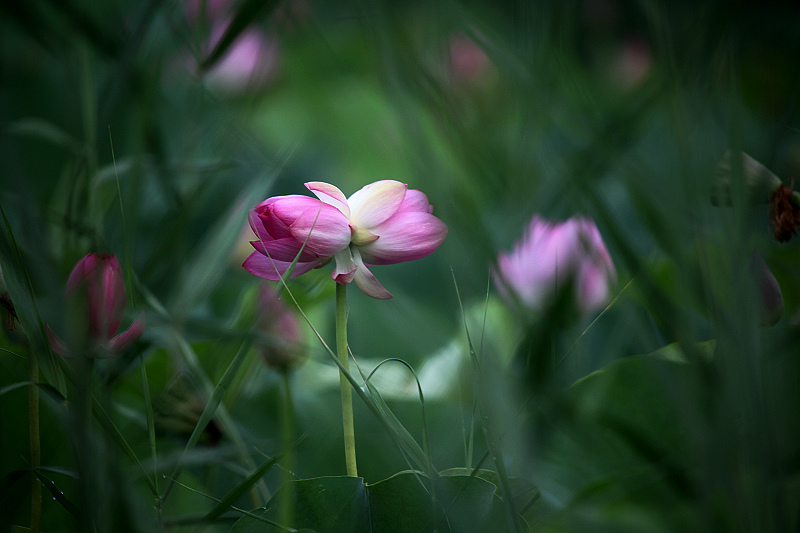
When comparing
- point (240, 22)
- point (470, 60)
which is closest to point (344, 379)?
point (240, 22)

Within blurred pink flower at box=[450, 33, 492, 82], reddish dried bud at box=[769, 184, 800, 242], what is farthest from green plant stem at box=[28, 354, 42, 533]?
blurred pink flower at box=[450, 33, 492, 82]

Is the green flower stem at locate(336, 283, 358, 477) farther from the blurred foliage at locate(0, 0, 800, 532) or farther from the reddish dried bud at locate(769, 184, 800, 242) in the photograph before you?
the reddish dried bud at locate(769, 184, 800, 242)

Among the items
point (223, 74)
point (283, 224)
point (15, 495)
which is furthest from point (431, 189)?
point (223, 74)

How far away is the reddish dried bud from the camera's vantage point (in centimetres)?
25

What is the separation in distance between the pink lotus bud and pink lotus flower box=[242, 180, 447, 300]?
2cm

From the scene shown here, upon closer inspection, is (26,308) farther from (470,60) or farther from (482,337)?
(470,60)

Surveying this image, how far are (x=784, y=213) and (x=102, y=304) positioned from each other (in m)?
0.28

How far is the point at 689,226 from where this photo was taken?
0.65ft

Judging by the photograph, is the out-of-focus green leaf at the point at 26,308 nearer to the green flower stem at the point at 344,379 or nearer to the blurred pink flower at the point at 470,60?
the green flower stem at the point at 344,379

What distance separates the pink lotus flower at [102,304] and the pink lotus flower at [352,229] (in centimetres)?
6

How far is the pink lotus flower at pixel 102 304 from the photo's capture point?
0.63 ft

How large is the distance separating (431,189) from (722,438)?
0.12 meters

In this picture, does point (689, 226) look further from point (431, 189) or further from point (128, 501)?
point (128, 501)

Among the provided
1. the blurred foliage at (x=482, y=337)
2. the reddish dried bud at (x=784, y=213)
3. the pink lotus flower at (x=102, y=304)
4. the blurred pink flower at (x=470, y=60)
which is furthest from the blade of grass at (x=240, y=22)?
the blurred pink flower at (x=470, y=60)
